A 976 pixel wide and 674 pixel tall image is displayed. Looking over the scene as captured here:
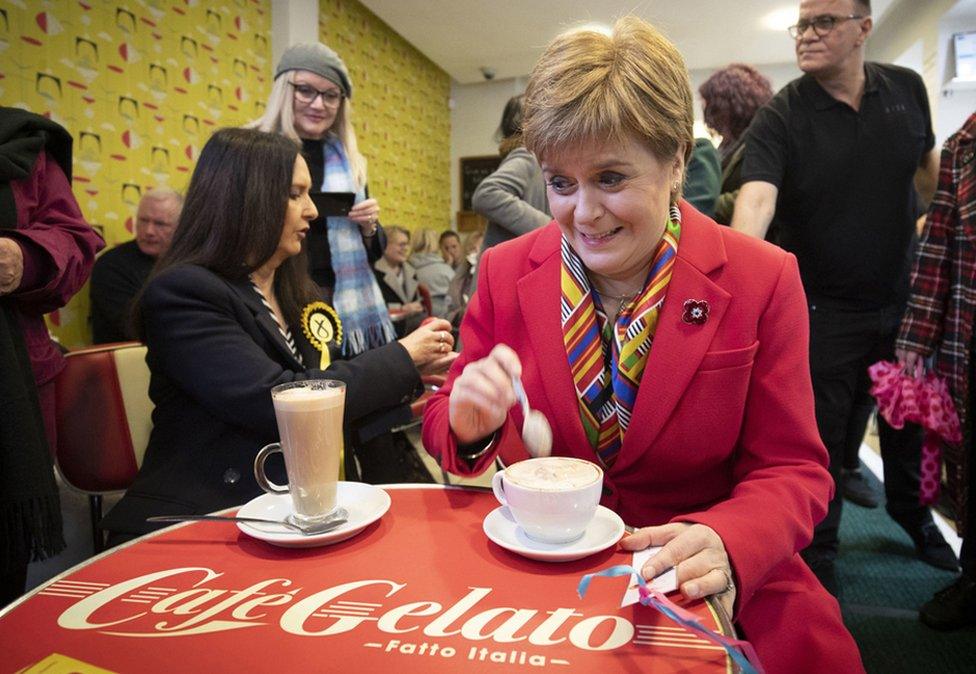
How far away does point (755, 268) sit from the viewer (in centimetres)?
106

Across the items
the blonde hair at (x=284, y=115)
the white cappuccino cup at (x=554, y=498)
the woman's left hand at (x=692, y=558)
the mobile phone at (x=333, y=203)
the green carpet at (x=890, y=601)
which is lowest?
the green carpet at (x=890, y=601)

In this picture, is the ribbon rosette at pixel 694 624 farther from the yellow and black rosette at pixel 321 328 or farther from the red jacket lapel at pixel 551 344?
the yellow and black rosette at pixel 321 328

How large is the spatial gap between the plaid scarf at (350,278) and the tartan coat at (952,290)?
179 cm

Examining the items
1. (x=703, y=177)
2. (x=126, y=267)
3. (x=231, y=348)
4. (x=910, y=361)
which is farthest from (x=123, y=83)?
(x=910, y=361)

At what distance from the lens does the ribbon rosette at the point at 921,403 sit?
1.97 m

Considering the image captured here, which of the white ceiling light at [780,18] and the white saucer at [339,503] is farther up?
the white ceiling light at [780,18]

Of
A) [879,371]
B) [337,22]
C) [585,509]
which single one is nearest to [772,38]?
[337,22]

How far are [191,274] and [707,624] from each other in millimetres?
1232

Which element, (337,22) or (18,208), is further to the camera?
(337,22)

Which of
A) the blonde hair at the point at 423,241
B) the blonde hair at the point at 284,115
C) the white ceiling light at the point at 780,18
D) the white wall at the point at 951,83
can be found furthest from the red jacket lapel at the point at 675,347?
the white ceiling light at the point at 780,18

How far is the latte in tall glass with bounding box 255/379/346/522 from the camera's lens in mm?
972

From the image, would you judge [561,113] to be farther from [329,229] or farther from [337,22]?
[337,22]

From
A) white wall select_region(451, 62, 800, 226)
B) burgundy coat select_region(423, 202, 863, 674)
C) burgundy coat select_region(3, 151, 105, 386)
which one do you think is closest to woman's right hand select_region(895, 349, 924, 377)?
burgundy coat select_region(423, 202, 863, 674)

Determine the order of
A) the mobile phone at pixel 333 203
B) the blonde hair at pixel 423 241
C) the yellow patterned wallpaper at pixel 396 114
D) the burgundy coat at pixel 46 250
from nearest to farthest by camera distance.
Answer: the burgundy coat at pixel 46 250, the mobile phone at pixel 333 203, the yellow patterned wallpaper at pixel 396 114, the blonde hair at pixel 423 241
